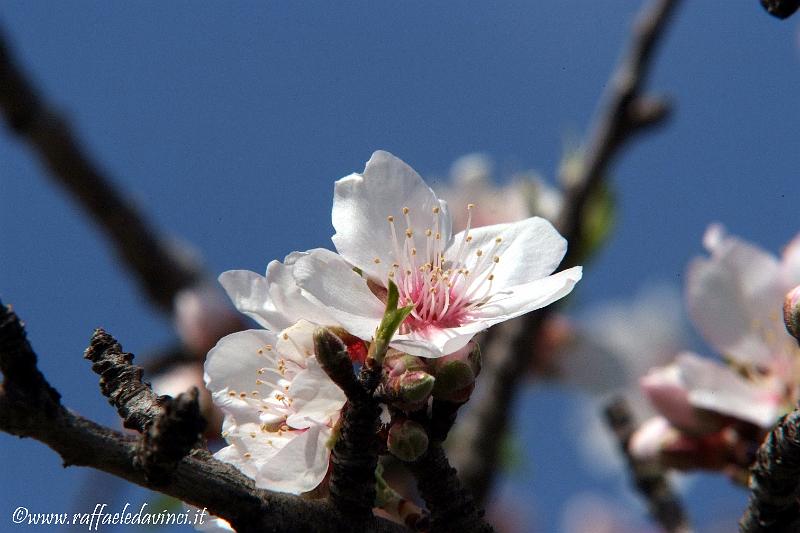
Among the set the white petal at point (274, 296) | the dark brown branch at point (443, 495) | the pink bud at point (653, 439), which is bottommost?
the dark brown branch at point (443, 495)

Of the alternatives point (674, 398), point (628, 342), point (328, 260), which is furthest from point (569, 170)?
point (328, 260)

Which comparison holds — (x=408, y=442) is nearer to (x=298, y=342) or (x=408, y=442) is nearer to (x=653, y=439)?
(x=298, y=342)

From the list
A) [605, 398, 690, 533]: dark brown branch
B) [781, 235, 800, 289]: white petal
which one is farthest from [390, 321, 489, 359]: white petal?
[605, 398, 690, 533]: dark brown branch

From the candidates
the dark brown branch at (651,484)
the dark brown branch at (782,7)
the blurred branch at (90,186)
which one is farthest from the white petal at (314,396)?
the blurred branch at (90,186)

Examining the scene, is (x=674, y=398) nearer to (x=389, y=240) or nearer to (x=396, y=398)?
(x=389, y=240)

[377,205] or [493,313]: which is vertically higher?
[377,205]

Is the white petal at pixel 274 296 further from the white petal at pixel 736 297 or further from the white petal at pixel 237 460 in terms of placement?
the white petal at pixel 736 297

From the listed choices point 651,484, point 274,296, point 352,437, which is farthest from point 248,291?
point 651,484
